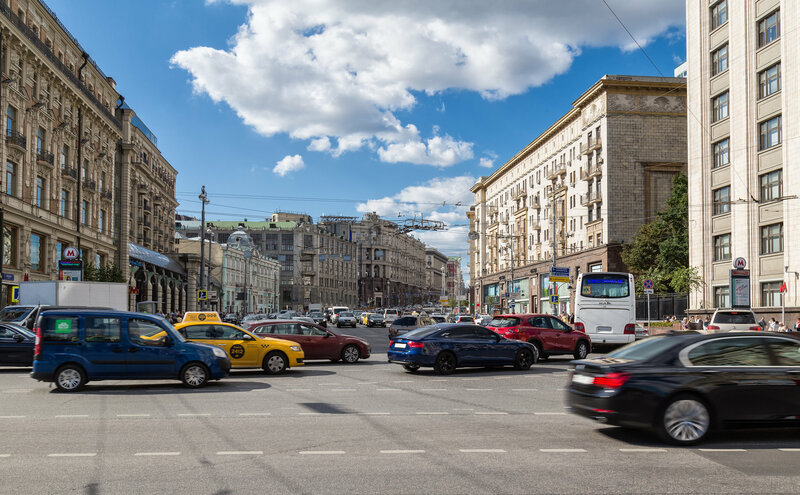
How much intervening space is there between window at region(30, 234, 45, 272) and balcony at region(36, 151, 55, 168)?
4290mm

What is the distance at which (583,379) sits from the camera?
9820 mm

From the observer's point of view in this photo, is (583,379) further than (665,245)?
No

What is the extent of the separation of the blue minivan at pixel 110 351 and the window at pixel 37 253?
28443mm

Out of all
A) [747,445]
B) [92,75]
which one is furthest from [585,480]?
[92,75]

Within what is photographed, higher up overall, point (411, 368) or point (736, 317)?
point (736, 317)

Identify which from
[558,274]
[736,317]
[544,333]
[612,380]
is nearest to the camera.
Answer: [612,380]

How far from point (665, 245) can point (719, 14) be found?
16699 millimetres

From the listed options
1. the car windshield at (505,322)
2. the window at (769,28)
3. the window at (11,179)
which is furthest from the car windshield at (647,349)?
→ the window at (11,179)

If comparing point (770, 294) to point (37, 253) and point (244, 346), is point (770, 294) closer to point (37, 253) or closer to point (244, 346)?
point (244, 346)

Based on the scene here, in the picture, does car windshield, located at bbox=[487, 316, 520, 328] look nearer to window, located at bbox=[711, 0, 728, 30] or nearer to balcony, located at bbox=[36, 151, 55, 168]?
window, located at bbox=[711, 0, 728, 30]

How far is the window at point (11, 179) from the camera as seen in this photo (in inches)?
1492

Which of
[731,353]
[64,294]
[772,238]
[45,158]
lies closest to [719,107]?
[772,238]

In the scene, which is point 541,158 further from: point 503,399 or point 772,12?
point 503,399

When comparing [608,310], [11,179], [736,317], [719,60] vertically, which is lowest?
[736,317]
